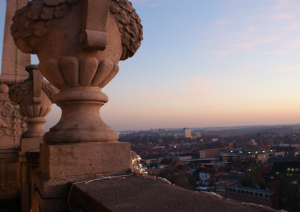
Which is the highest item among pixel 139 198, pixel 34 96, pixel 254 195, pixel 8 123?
pixel 34 96

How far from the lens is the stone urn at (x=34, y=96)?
374 cm

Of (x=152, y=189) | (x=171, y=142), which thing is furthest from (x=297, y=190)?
(x=171, y=142)

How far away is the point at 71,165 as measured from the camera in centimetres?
183

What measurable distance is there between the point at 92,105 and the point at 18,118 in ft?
15.1

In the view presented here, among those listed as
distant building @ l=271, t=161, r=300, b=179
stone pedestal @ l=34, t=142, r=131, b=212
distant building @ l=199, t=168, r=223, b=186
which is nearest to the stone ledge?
stone pedestal @ l=34, t=142, r=131, b=212

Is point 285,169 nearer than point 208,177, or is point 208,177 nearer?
point 285,169

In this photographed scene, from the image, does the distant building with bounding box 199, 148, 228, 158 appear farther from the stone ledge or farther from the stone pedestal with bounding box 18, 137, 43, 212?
the stone ledge

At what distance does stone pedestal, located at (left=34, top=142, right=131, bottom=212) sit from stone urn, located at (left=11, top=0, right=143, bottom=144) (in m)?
0.08

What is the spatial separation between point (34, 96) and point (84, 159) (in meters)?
2.24

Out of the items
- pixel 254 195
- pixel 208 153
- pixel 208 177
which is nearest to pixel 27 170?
pixel 254 195

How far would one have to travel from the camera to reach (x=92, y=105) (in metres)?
2.05

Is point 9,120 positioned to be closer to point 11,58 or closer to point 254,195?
point 11,58

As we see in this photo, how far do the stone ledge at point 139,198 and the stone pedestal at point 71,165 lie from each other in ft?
0.41

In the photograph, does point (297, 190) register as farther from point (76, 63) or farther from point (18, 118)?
point (76, 63)
